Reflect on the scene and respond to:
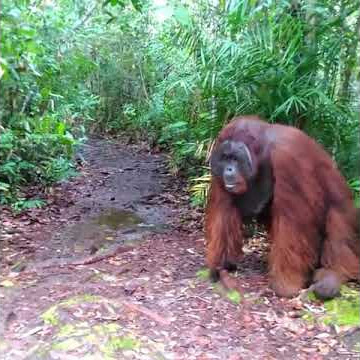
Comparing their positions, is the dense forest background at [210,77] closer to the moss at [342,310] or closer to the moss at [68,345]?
the moss at [342,310]

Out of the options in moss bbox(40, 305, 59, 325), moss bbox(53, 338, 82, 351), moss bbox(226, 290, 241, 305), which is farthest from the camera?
moss bbox(226, 290, 241, 305)

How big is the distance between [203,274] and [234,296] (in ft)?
1.31

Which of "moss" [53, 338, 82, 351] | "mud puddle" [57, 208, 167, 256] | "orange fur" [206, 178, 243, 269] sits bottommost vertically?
"moss" [53, 338, 82, 351]

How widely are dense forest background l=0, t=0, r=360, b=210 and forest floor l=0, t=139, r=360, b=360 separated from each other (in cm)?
65

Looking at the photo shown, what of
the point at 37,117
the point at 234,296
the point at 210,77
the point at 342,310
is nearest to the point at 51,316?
the point at 234,296

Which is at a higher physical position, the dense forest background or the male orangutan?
the dense forest background

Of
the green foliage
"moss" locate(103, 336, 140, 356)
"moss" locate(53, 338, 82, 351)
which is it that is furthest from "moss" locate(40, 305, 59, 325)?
the green foliage

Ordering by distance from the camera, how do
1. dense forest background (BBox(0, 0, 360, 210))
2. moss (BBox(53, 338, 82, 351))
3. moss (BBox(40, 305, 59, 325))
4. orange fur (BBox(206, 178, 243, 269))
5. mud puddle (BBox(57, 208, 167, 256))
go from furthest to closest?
mud puddle (BBox(57, 208, 167, 256)) < dense forest background (BBox(0, 0, 360, 210)) < orange fur (BBox(206, 178, 243, 269)) < moss (BBox(40, 305, 59, 325)) < moss (BBox(53, 338, 82, 351))

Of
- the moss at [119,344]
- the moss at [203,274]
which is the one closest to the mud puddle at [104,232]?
the moss at [203,274]

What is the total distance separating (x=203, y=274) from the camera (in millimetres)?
3910

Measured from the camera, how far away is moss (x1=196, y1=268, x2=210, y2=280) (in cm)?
385

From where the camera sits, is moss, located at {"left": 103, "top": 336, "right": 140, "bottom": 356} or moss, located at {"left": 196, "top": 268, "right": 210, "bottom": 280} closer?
moss, located at {"left": 103, "top": 336, "right": 140, "bottom": 356}

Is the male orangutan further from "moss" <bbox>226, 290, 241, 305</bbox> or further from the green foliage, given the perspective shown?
the green foliage

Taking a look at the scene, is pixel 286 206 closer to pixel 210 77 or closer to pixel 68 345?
pixel 68 345
